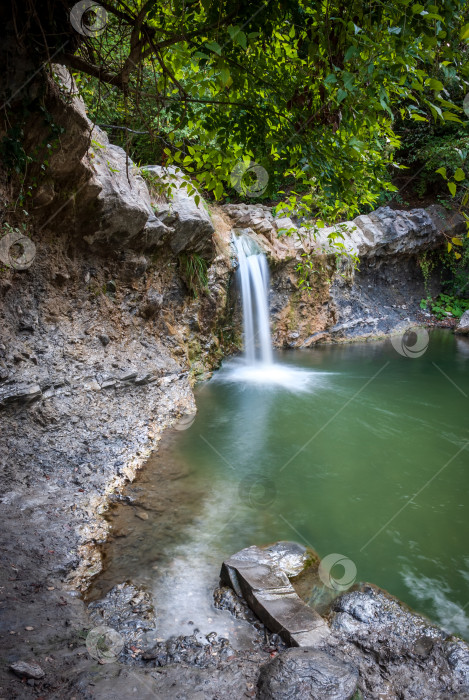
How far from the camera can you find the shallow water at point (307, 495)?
132 inches

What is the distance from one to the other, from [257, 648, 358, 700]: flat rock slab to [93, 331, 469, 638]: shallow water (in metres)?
0.55

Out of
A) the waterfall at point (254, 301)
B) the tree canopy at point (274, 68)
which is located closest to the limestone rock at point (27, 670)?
the tree canopy at point (274, 68)

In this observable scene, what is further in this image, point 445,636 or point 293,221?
point 293,221

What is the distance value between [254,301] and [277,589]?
730 cm

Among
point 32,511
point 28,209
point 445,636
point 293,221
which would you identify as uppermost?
point 293,221

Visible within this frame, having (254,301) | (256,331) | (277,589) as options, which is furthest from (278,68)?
(256,331)

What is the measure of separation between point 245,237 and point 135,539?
7443 millimetres

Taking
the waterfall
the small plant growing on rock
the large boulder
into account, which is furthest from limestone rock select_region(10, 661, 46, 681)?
the waterfall

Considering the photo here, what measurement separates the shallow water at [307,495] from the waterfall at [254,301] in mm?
1663

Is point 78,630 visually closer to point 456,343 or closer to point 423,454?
point 423,454

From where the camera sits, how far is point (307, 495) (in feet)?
15.2

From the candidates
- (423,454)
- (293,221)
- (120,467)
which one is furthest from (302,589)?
(293,221)

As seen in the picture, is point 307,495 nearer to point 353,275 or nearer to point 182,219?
point 182,219

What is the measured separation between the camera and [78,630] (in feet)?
8.40
